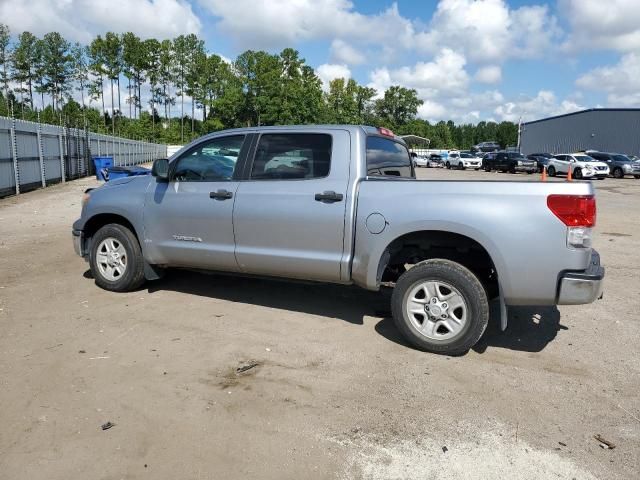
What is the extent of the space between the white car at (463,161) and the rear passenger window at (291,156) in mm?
46032

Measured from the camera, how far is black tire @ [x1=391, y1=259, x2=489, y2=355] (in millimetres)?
4066

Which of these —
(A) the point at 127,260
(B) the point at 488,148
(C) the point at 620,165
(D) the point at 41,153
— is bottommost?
(A) the point at 127,260

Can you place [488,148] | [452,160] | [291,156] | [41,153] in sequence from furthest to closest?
1. [488,148]
2. [452,160]
3. [41,153]
4. [291,156]

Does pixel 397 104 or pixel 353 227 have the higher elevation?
pixel 397 104

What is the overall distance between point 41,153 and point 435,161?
152 feet

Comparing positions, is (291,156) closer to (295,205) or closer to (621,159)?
(295,205)

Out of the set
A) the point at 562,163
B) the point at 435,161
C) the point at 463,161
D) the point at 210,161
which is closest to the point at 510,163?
the point at 562,163

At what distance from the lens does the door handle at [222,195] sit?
5070 mm

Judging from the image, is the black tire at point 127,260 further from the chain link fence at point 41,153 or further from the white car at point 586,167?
the white car at point 586,167

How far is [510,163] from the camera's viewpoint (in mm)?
39438

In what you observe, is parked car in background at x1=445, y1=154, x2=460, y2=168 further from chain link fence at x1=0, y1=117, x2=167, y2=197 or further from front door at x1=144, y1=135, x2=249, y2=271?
front door at x1=144, y1=135, x2=249, y2=271

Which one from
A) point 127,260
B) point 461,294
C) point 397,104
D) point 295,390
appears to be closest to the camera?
point 295,390

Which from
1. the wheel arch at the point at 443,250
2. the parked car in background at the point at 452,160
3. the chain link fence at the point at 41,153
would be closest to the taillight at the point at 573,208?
the wheel arch at the point at 443,250

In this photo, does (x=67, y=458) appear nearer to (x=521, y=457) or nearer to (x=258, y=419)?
(x=258, y=419)
